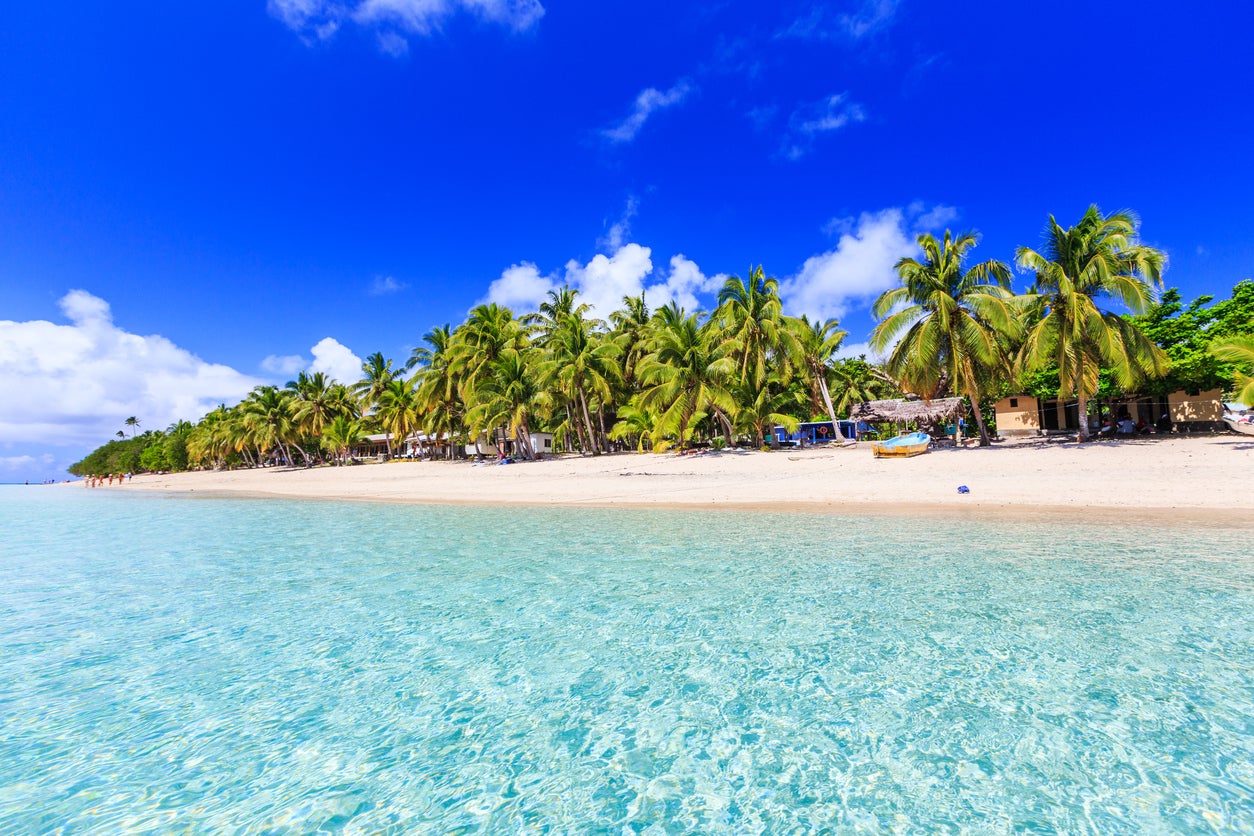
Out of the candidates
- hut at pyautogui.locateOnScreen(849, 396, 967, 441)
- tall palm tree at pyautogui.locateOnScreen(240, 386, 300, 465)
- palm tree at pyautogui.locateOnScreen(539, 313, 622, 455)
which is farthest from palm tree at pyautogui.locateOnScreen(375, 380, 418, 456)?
hut at pyautogui.locateOnScreen(849, 396, 967, 441)

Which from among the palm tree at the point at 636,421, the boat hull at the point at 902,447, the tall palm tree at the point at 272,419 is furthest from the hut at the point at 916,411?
the tall palm tree at the point at 272,419

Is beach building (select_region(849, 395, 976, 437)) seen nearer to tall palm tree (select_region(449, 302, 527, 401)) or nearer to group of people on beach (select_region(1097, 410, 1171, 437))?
group of people on beach (select_region(1097, 410, 1171, 437))

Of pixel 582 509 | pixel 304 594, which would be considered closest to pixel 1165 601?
pixel 304 594

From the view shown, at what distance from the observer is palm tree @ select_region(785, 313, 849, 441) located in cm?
2823

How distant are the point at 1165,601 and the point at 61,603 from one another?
44.0 feet

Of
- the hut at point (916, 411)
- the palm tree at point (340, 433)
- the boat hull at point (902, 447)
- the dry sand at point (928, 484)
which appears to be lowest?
the dry sand at point (928, 484)

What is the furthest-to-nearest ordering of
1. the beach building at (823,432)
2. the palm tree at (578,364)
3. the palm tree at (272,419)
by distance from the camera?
the palm tree at (272,419) → the beach building at (823,432) → the palm tree at (578,364)

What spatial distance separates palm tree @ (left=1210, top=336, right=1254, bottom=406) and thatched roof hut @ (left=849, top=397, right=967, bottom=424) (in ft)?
32.1

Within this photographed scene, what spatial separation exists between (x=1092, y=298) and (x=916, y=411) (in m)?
8.87

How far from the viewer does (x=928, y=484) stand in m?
A: 15.8

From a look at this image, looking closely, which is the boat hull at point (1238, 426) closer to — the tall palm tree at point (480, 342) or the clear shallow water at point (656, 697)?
the clear shallow water at point (656, 697)

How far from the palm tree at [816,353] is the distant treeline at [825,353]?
0.16 metres

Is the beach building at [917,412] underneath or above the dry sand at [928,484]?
above

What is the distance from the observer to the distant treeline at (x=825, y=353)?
67.4 ft
